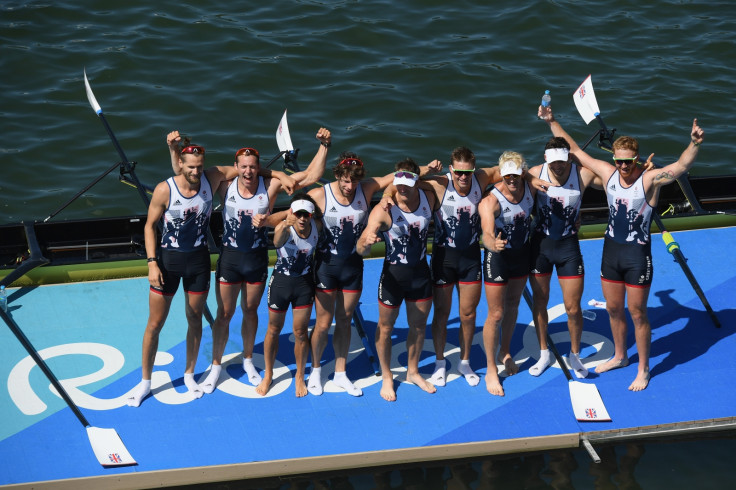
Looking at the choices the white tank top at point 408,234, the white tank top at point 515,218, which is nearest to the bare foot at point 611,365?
the white tank top at point 515,218

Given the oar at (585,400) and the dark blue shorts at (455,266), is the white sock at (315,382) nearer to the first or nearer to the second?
the dark blue shorts at (455,266)

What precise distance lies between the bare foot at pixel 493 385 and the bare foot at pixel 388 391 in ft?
2.48

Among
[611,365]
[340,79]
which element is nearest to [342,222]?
[611,365]

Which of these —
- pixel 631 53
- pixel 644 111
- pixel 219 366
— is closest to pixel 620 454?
pixel 219 366

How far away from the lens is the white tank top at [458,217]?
21.7 feet

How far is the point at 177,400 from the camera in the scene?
6887 mm

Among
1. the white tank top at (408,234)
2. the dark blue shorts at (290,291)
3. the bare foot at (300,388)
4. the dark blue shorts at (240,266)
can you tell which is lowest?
the bare foot at (300,388)

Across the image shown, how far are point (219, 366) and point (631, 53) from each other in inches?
401

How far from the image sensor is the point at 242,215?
6.60 m

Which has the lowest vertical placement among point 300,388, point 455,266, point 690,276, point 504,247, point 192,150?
point 300,388

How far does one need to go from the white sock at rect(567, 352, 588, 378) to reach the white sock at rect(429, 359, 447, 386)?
3.42 feet

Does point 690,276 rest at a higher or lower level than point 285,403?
higher

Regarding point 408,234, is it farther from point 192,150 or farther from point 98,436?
point 98,436

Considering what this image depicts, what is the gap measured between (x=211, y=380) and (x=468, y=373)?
2021mm
